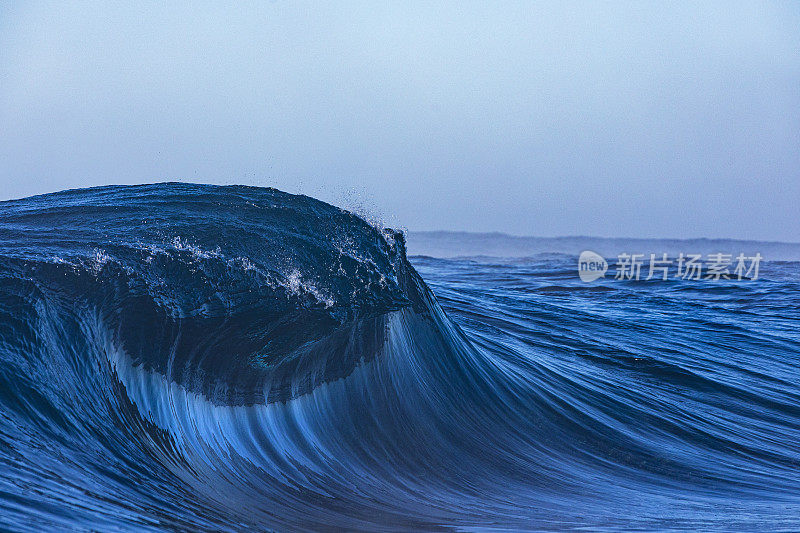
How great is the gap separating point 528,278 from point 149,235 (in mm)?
14060

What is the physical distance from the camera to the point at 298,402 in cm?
437

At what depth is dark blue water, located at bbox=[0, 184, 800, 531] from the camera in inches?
123

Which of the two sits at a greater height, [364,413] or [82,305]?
[82,305]

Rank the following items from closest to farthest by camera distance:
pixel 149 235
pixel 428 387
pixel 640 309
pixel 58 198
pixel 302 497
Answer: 1. pixel 302 497
2. pixel 149 235
3. pixel 428 387
4. pixel 58 198
5. pixel 640 309

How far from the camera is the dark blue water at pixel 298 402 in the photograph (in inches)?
123

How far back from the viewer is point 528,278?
17688 millimetres

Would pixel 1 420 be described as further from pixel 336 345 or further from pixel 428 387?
pixel 428 387

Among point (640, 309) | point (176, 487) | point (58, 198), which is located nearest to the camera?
point (176, 487)

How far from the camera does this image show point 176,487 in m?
3.13

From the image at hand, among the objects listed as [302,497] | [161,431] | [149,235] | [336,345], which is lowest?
[302,497]

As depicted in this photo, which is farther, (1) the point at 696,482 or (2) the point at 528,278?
(2) the point at 528,278

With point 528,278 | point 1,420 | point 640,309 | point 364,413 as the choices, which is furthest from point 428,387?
point 528,278

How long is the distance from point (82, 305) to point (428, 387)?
7.92 ft

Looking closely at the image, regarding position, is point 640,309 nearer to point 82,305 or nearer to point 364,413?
point 364,413
